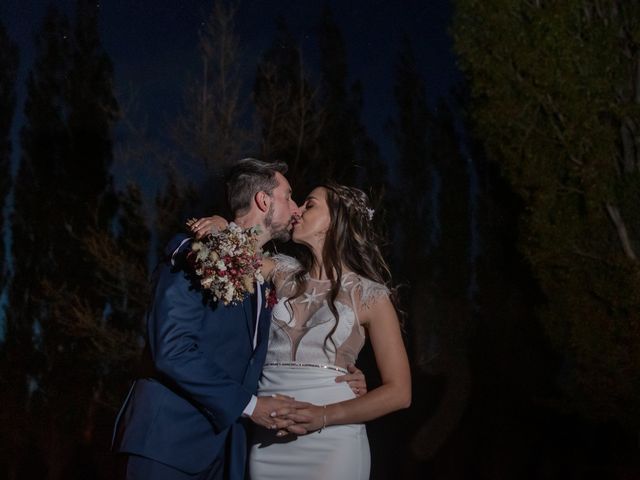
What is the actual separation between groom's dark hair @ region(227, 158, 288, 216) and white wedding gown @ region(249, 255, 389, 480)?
1.63ft

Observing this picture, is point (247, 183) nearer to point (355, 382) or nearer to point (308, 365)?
point (308, 365)

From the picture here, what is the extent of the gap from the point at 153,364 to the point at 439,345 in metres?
8.68

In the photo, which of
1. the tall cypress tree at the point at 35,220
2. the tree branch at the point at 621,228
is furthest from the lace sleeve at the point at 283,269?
the tall cypress tree at the point at 35,220

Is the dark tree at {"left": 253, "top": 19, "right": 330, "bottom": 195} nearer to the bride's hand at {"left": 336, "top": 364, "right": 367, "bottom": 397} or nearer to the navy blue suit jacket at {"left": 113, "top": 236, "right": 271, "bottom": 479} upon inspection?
the bride's hand at {"left": 336, "top": 364, "right": 367, "bottom": 397}

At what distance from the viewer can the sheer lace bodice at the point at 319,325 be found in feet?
10.5

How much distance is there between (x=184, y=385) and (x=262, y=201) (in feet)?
2.83

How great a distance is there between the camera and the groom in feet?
8.57

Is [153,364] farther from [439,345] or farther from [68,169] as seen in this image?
[68,169]

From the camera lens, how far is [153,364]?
2678 millimetres

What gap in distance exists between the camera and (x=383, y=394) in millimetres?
3023

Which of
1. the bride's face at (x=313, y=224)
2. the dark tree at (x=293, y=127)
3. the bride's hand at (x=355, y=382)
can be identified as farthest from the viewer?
the dark tree at (x=293, y=127)

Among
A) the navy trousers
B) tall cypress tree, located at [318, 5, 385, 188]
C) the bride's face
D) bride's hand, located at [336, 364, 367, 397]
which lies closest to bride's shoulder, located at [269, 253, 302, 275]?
the bride's face

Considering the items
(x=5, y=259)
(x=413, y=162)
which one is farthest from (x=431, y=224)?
(x=5, y=259)

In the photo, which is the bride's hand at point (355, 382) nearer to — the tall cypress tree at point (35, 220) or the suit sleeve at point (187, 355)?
the suit sleeve at point (187, 355)
